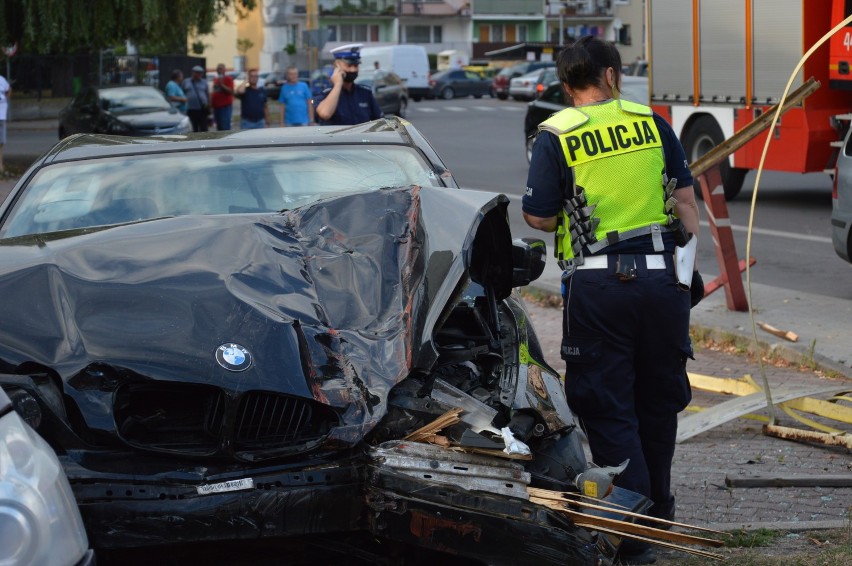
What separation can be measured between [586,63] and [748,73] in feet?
36.9

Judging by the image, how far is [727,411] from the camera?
234 inches

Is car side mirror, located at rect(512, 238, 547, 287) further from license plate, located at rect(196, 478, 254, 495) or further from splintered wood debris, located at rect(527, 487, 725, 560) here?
license plate, located at rect(196, 478, 254, 495)

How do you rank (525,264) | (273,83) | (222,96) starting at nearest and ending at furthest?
(525,264), (222,96), (273,83)

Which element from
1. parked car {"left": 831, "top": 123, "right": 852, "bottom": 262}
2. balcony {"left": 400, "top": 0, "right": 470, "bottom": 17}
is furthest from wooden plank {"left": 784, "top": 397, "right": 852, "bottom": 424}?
balcony {"left": 400, "top": 0, "right": 470, "bottom": 17}

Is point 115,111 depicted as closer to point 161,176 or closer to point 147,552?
point 161,176

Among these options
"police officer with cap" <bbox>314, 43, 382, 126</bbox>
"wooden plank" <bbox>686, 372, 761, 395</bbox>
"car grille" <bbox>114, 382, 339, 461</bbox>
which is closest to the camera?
"car grille" <bbox>114, 382, 339, 461</bbox>

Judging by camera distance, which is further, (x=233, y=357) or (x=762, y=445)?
(x=762, y=445)

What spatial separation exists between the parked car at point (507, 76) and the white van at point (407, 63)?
3256mm

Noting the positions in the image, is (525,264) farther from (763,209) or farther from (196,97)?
(196,97)

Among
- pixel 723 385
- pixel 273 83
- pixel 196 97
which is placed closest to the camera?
pixel 723 385

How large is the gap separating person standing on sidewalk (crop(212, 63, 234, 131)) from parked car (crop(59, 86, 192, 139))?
1.43 meters

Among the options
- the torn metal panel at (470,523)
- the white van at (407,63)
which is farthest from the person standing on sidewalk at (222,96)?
the white van at (407,63)

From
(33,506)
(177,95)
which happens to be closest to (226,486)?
(33,506)

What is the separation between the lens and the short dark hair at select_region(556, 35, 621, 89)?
421 cm
